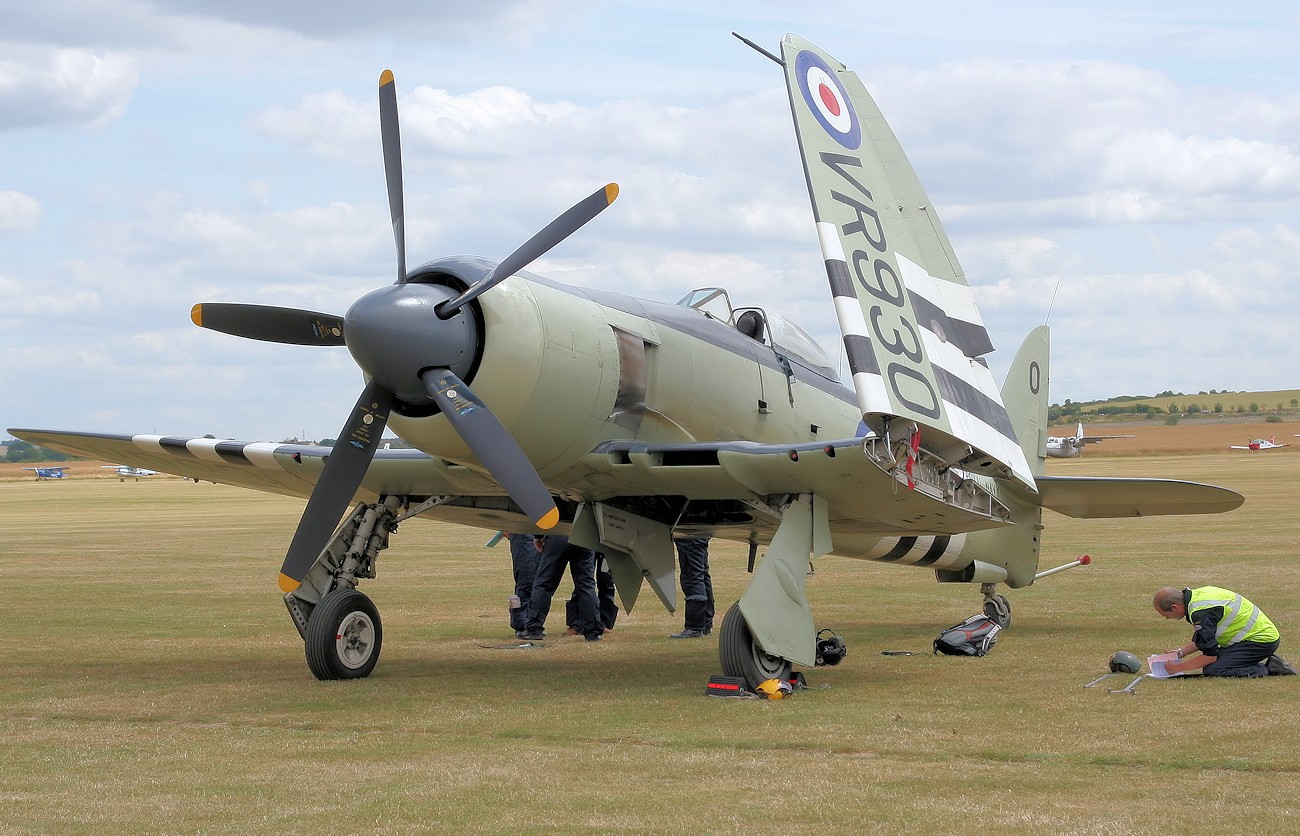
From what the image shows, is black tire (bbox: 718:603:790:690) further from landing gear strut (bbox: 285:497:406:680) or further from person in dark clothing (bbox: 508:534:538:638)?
person in dark clothing (bbox: 508:534:538:638)

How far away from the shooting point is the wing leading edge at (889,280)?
29.3ft

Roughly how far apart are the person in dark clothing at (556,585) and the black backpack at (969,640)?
146 inches

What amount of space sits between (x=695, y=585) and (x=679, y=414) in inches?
175

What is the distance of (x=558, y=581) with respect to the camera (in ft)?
45.5

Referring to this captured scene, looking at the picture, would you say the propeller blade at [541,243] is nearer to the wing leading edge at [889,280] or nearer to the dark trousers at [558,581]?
the wing leading edge at [889,280]

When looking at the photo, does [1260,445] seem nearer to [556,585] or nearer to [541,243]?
[556,585]

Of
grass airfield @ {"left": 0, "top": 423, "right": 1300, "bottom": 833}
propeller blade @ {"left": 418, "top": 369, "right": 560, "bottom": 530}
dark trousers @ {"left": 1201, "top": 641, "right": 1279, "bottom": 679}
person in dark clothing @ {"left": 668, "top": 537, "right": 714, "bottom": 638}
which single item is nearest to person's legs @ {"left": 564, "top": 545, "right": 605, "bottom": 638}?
grass airfield @ {"left": 0, "top": 423, "right": 1300, "bottom": 833}

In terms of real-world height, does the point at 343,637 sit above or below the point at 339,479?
below

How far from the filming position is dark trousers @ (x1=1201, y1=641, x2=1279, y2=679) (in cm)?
972

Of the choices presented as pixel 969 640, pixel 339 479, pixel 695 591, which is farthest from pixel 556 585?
pixel 339 479

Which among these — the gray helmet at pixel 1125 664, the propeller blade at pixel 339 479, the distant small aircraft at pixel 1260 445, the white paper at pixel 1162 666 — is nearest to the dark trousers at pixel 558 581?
the propeller blade at pixel 339 479

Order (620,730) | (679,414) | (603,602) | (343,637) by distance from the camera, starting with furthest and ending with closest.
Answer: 1. (603,602)
2. (343,637)
3. (679,414)
4. (620,730)

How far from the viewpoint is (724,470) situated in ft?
32.4

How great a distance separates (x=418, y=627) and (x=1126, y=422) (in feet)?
430
